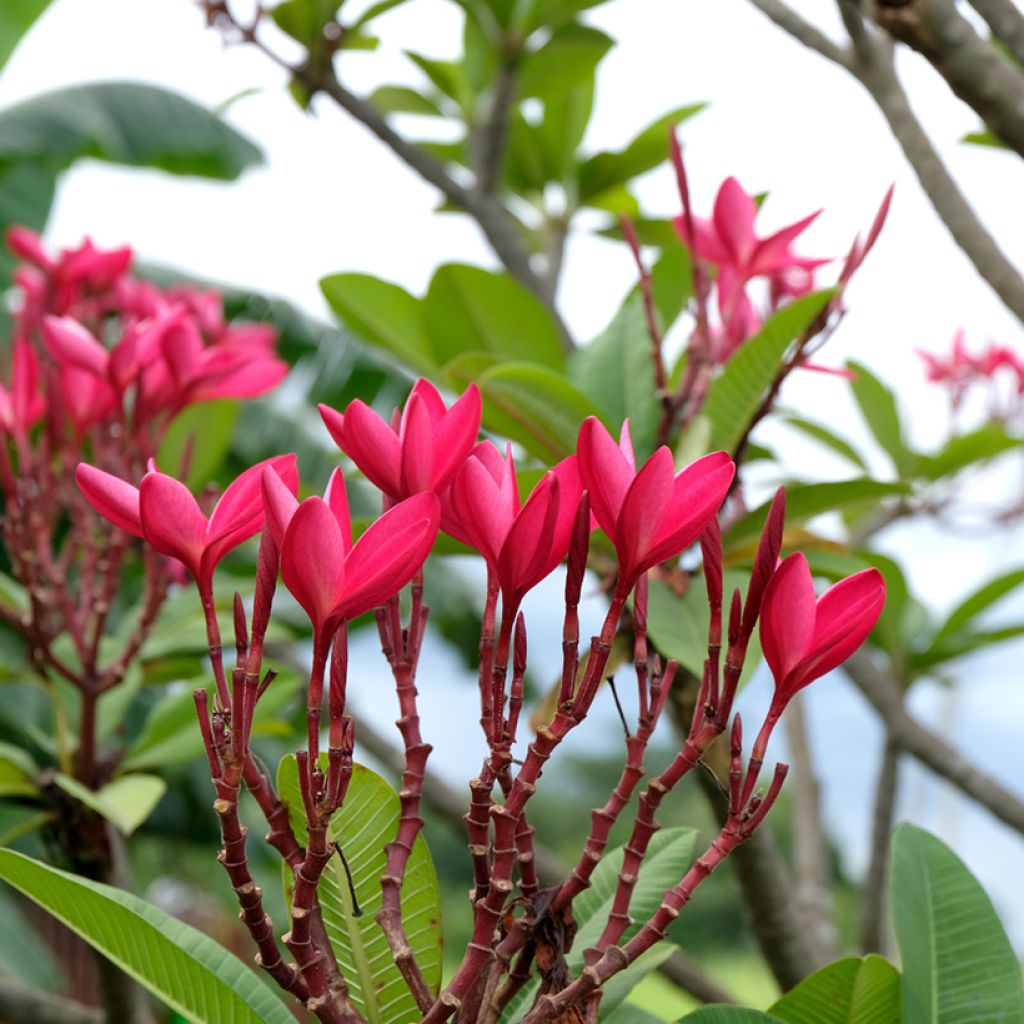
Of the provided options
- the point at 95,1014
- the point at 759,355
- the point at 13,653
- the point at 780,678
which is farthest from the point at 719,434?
the point at 13,653

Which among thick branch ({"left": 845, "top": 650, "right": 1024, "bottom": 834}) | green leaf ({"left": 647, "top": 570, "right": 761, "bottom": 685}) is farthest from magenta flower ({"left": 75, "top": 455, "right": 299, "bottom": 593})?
thick branch ({"left": 845, "top": 650, "right": 1024, "bottom": 834})

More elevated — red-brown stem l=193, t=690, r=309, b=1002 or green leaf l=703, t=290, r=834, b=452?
green leaf l=703, t=290, r=834, b=452

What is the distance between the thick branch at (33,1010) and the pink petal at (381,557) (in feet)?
2.60

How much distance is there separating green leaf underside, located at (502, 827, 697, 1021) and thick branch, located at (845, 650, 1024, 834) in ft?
2.71

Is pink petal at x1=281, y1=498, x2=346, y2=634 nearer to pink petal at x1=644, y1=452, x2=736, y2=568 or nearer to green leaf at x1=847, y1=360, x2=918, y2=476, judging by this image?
pink petal at x1=644, y1=452, x2=736, y2=568

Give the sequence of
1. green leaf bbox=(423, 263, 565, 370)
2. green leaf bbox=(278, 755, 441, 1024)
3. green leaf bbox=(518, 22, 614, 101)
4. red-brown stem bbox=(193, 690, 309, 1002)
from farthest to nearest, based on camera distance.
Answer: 1. green leaf bbox=(518, 22, 614, 101)
2. green leaf bbox=(423, 263, 565, 370)
3. green leaf bbox=(278, 755, 441, 1024)
4. red-brown stem bbox=(193, 690, 309, 1002)

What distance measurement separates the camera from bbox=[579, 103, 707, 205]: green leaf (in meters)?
1.63

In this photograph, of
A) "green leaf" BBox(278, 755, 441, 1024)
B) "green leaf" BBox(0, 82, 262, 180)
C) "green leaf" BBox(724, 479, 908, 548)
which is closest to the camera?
"green leaf" BBox(278, 755, 441, 1024)

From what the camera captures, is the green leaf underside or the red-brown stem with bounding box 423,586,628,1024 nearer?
the red-brown stem with bounding box 423,586,628,1024

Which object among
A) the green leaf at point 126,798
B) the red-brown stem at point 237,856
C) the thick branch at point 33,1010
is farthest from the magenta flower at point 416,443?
the thick branch at point 33,1010

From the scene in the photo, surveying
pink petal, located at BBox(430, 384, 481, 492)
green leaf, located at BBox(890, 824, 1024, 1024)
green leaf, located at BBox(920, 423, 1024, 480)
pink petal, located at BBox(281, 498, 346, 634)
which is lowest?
green leaf, located at BBox(890, 824, 1024, 1024)

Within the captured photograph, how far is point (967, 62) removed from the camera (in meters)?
0.73

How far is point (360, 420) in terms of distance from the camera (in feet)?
1.67

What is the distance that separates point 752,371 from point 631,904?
0.45 meters
